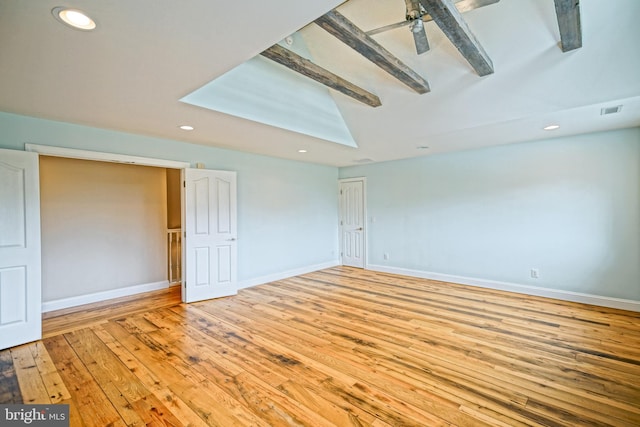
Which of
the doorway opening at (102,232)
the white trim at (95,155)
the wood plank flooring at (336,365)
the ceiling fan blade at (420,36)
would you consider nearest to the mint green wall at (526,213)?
the wood plank flooring at (336,365)

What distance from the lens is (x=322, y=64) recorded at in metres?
3.61

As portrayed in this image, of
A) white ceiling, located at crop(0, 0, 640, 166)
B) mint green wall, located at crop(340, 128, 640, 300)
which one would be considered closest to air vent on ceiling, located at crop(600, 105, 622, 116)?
white ceiling, located at crop(0, 0, 640, 166)

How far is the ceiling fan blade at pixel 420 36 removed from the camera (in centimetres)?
229

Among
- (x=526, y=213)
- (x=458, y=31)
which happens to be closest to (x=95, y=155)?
(x=458, y=31)

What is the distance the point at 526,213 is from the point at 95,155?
20.8ft

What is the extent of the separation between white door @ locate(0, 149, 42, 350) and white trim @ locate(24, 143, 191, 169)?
15 cm

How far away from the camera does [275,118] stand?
370 cm

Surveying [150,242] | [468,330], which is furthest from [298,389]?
[150,242]

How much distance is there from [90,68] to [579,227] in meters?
6.10

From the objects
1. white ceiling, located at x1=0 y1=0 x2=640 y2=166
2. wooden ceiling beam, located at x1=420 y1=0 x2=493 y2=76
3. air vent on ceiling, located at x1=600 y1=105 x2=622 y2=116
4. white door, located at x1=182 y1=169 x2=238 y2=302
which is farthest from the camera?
white door, located at x1=182 y1=169 x2=238 y2=302

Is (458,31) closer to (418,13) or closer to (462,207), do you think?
(418,13)

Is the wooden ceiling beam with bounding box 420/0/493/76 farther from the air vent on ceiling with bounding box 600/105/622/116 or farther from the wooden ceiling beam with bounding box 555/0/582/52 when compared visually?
the air vent on ceiling with bounding box 600/105/622/116

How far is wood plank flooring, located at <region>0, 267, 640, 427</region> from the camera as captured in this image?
1996 millimetres

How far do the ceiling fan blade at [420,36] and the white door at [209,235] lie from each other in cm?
339
